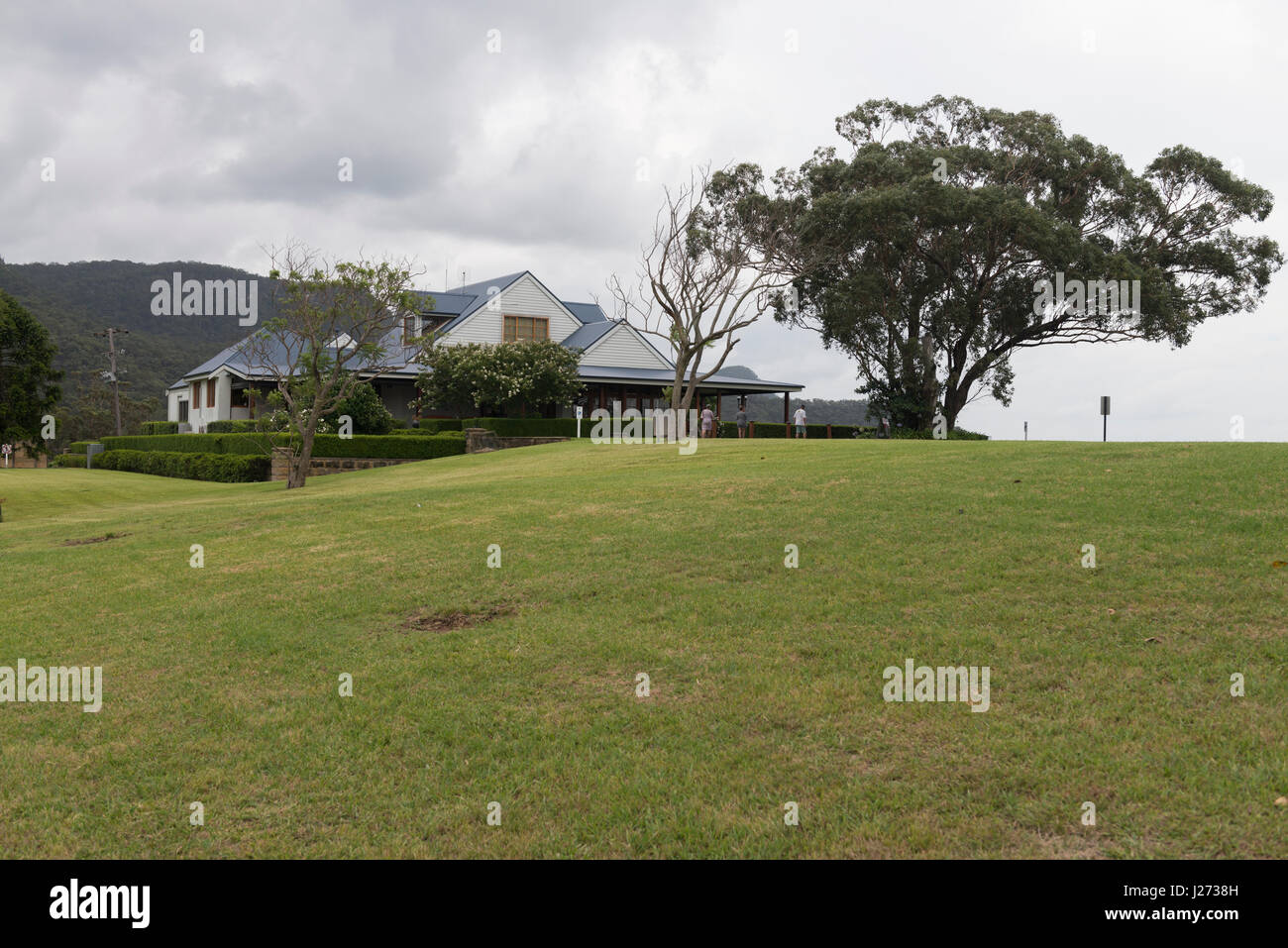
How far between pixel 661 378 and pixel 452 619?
39.9 meters

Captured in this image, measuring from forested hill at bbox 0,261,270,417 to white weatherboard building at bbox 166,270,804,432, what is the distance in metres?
15.8

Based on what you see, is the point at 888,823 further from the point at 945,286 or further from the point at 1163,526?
the point at 945,286

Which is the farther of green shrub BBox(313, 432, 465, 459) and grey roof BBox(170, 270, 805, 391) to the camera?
grey roof BBox(170, 270, 805, 391)

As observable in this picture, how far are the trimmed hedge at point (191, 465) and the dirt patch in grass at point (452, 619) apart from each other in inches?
1101

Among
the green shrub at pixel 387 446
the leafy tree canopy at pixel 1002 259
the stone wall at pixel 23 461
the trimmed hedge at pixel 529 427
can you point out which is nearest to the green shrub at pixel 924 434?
the leafy tree canopy at pixel 1002 259

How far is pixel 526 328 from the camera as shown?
50.3 metres

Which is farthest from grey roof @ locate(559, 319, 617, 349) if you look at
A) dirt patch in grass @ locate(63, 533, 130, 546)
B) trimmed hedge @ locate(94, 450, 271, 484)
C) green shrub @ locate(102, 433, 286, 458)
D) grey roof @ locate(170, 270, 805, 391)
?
dirt patch in grass @ locate(63, 533, 130, 546)

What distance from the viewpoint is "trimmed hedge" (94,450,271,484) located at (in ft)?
113

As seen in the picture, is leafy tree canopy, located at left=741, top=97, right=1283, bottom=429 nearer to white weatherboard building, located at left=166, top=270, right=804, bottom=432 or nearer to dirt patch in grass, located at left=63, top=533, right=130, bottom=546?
white weatherboard building, located at left=166, top=270, right=804, bottom=432

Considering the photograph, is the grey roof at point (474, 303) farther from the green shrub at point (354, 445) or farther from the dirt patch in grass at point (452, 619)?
the dirt patch in grass at point (452, 619)

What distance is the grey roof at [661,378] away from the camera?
46.7 meters

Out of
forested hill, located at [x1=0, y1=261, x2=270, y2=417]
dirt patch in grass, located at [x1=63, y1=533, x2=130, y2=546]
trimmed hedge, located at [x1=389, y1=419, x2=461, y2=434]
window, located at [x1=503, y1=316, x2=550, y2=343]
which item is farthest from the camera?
forested hill, located at [x1=0, y1=261, x2=270, y2=417]
